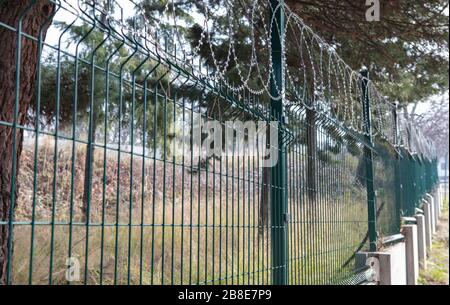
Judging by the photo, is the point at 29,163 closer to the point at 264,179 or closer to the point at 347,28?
the point at 347,28

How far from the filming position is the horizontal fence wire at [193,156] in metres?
2.27

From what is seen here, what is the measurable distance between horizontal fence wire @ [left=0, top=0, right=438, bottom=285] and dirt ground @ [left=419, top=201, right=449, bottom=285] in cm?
126

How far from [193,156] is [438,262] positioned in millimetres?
9835

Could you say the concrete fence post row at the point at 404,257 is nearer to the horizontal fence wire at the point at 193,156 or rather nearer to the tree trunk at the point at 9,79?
the horizontal fence wire at the point at 193,156

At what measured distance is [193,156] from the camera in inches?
138

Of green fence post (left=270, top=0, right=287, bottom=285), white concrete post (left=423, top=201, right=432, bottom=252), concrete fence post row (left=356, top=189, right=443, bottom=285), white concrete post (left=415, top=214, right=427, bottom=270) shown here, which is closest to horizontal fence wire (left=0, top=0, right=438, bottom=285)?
green fence post (left=270, top=0, right=287, bottom=285)

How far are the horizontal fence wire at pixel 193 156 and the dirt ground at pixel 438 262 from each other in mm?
1259

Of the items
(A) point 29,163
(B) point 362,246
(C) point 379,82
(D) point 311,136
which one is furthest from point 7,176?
(C) point 379,82

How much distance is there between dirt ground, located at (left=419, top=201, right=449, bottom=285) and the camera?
32.7 ft

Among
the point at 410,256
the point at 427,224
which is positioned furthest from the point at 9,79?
the point at 427,224

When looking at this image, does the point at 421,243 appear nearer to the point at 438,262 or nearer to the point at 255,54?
the point at 438,262

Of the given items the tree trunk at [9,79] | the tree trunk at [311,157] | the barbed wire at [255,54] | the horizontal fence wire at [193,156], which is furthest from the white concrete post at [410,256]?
the tree trunk at [9,79]

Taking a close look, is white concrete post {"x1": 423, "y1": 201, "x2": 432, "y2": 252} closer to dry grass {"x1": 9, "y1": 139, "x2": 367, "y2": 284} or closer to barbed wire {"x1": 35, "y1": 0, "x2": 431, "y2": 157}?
barbed wire {"x1": 35, "y1": 0, "x2": 431, "y2": 157}

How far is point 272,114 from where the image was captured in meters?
→ 4.04
